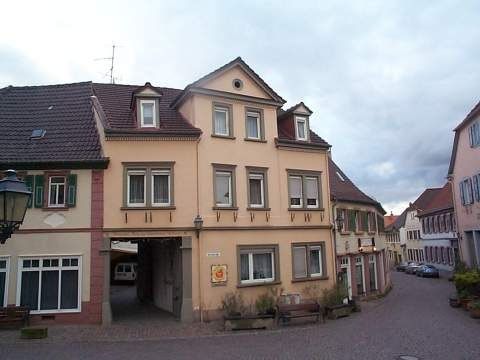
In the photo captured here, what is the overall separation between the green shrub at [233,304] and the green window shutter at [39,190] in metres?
7.96

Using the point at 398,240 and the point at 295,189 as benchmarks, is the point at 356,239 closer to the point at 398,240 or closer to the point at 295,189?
the point at 295,189

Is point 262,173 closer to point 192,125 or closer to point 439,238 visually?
point 192,125

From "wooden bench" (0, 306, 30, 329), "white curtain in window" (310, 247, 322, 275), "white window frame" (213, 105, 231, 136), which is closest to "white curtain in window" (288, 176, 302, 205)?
"white curtain in window" (310, 247, 322, 275)

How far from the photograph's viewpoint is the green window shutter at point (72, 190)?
1836cm

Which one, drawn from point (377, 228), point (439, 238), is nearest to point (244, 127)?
point (377, 228)

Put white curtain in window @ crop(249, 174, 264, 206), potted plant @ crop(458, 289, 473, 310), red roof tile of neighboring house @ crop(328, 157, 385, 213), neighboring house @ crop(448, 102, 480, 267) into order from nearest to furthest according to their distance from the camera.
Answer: white curtain in window @ crop(249, 174, 264, 206), potted plant @ crop(458, 289, 473, 310), red roof tile of neighboring house @ crop(328, 157, 385, 213), neighboring house @ crop(448, 102, 480, 267)

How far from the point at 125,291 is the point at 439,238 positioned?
33.9 meters

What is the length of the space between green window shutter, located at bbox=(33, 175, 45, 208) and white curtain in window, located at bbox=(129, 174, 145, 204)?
331 centimetres

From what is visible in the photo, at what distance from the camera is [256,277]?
2014 cm

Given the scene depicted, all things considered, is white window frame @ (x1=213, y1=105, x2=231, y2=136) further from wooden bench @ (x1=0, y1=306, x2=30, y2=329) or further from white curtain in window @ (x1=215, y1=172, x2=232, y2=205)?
wooden bench @ (x1=0, y1=306, x2=30, y2=329)

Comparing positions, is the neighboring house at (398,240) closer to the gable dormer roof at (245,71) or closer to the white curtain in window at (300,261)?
the white curtain in window at (300,261)

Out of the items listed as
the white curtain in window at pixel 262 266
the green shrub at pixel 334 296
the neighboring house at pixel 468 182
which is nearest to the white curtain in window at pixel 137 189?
the white curtain in window at pixel 262 266

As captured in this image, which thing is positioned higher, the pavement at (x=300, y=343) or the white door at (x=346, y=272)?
the white door at (x=346, y=272)

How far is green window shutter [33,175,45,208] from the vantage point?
18.2m
